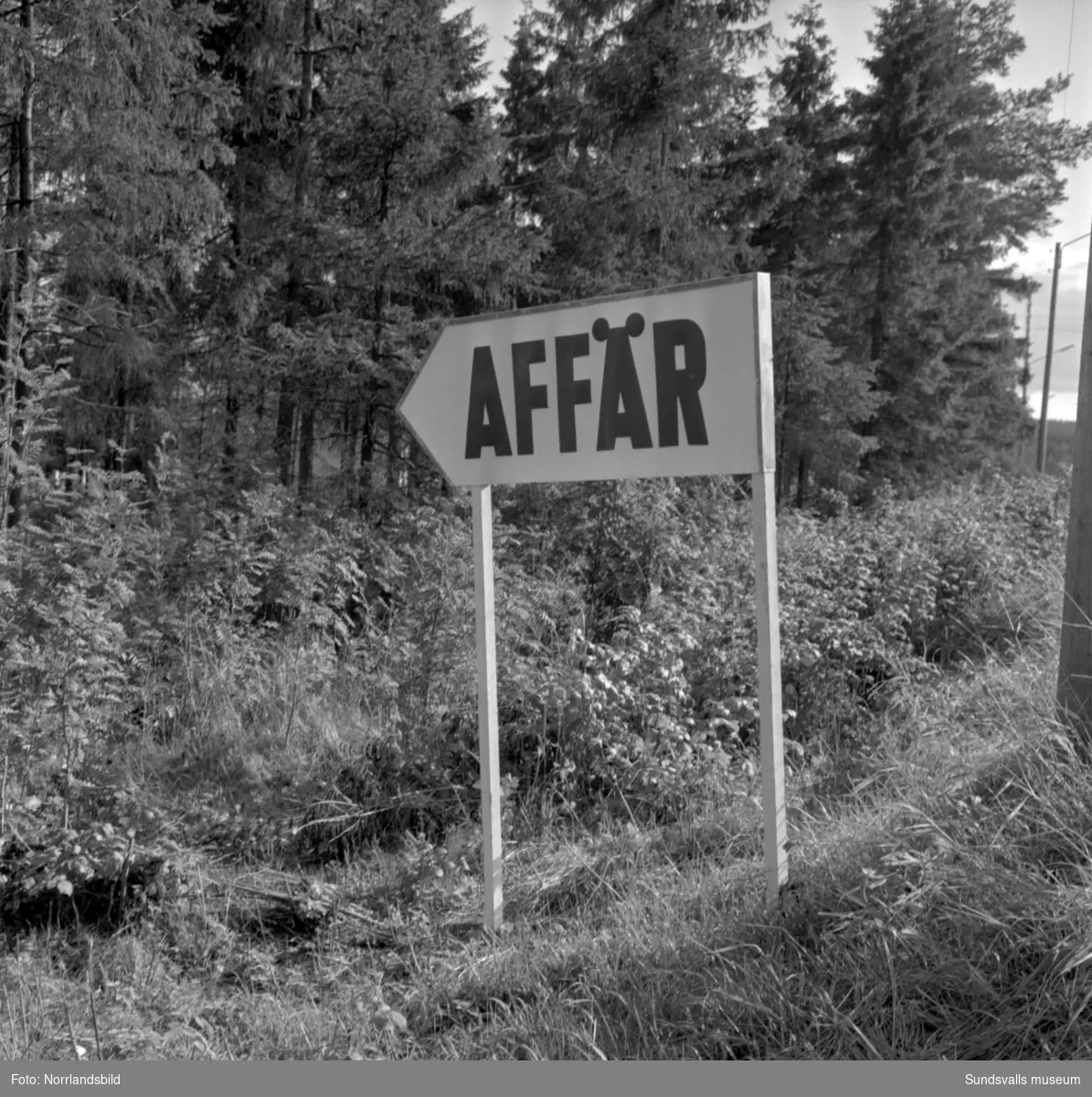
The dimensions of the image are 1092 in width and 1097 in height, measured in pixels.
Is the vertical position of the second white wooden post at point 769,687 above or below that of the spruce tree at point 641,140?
below

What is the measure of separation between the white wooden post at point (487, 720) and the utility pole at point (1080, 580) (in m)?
2.03

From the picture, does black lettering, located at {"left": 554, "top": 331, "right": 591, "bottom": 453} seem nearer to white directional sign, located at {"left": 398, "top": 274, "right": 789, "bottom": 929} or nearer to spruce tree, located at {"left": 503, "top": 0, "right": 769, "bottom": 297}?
white directional sign, located at {"left": 398, "top": 274, "right": 789, "bottom": 929}

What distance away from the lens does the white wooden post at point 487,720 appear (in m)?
3.45

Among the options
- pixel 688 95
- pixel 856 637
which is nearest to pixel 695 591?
pixel 856 637

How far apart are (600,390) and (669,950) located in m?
1.76

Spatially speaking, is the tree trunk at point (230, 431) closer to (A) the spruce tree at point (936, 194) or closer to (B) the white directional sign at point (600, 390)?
(B) the white directional sign at point (600, 390)

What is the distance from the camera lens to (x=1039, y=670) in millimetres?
4695

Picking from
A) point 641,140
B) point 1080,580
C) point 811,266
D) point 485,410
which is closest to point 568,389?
point 485,410

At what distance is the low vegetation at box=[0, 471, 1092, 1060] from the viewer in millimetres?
2666

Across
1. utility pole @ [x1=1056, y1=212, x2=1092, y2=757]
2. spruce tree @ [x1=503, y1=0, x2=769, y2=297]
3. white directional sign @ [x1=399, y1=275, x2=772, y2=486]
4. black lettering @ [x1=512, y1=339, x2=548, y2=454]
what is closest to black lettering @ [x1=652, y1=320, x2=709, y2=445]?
white directional sign @ [x1=399, y1=275, x2=772, y2=486]

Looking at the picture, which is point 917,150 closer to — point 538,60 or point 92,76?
point 538,60

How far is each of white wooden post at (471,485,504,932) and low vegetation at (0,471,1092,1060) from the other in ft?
0.64

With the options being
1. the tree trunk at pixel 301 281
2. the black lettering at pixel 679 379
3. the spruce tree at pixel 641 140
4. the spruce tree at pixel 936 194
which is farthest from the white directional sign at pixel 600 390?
the spruce tree at pixel 936 194

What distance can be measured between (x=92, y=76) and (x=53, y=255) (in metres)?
2.03
